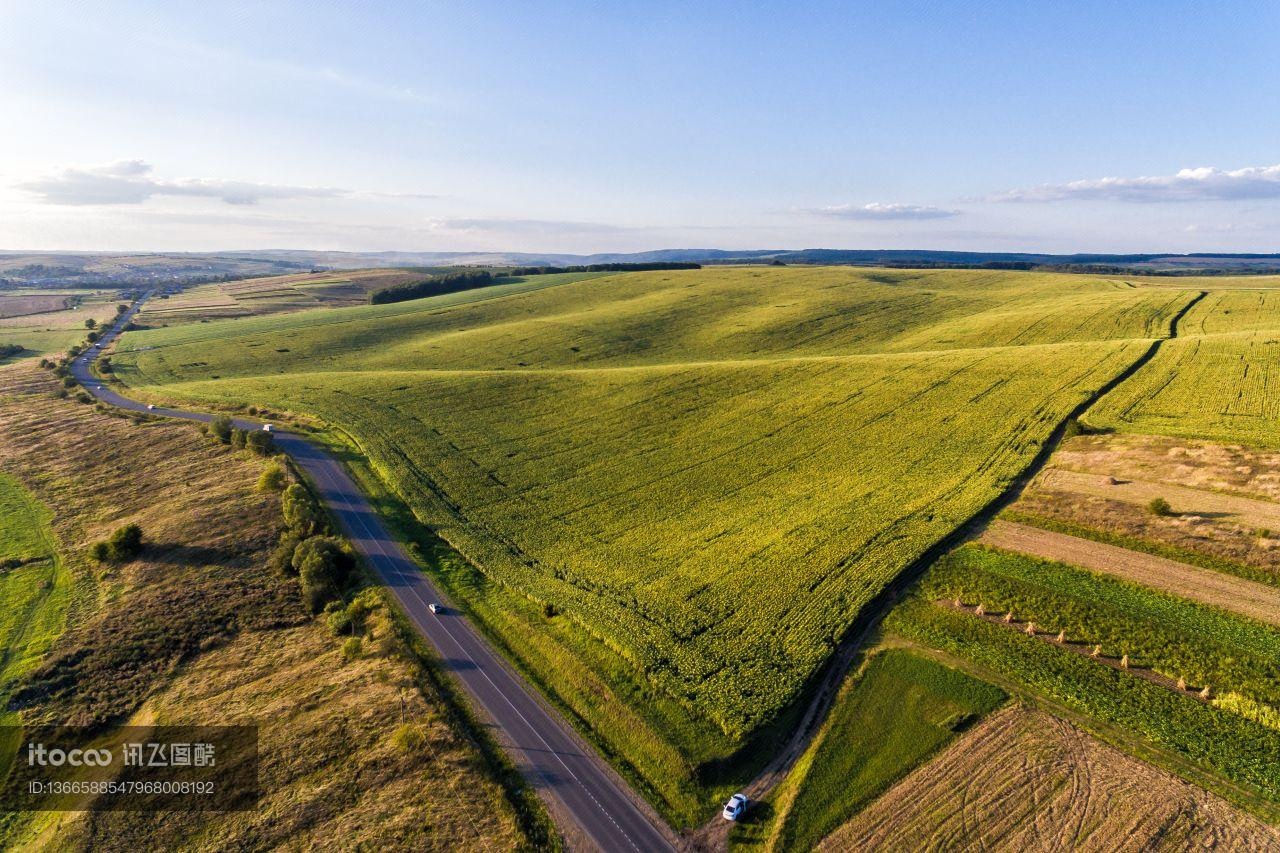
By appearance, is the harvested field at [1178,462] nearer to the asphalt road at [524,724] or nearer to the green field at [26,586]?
the asphalt road at [524,724]

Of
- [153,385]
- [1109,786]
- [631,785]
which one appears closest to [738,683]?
[631,785]

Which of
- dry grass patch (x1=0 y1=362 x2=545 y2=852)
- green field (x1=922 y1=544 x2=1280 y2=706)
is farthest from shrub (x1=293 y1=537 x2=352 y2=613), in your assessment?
green field (x1=922 y1=544 x2=1280 y2=706)

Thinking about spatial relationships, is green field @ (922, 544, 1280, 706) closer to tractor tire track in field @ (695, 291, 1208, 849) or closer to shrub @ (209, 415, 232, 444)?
tractor tire track in field @ (695, 291, 1208, 849)

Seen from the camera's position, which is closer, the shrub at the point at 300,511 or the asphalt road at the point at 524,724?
the asphalt road at the point at 524,724

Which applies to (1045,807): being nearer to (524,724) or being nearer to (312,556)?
(524,724)

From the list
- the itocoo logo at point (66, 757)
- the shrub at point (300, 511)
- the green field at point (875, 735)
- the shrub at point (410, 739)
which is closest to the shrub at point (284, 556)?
the shrub at point (300, 511)

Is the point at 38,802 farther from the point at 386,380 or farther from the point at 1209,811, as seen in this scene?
the point at 386,380

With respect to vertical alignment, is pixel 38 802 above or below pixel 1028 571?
below
